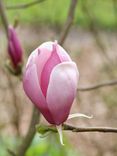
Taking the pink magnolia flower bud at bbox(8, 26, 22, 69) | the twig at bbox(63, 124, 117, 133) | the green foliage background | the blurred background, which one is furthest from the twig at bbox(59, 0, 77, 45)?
the green foliage background

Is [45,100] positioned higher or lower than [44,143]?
higher

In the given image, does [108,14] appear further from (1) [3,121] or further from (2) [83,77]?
(1) [3,121]

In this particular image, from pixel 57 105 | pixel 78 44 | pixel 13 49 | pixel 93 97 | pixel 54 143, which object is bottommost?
pixel 78 44

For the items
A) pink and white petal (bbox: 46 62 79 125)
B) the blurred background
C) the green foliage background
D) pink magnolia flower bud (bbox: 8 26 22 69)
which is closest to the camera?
pink and white petal (bbox: 46 62 79 125)

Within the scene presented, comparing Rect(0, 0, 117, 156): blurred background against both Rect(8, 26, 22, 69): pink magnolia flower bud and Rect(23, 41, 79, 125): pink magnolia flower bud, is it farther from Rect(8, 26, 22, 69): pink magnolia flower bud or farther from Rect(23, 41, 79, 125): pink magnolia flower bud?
Rect(23, 41, 79, 125): pink magnolia flower bud

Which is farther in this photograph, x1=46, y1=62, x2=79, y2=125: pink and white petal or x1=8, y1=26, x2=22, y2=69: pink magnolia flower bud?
x1=8, y1=26, x2=22, y2=69: pink magnolia flower bud

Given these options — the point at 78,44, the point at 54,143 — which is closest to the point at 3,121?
→ the point at 54,143

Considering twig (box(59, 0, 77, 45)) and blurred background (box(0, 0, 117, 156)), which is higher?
twig (box(59, 0, 77, 45))

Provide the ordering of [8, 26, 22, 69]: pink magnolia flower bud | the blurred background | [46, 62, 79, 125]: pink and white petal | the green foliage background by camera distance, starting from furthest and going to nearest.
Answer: the green foliage background < the blurred background < [8, 26, 22, 69]: pink magnolia flower bud < [46, 62, 79, 125]: pink and white petal
